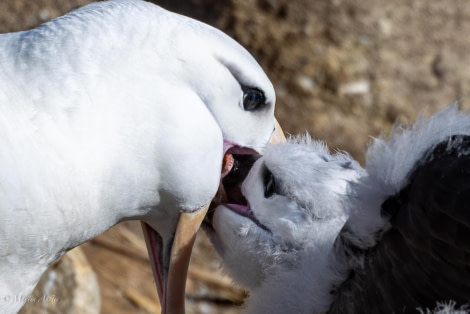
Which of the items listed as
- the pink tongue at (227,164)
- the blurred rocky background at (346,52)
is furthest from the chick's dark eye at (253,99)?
the blurred rocky background at (346,52)

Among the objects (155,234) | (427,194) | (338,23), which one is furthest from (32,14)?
(427,194)

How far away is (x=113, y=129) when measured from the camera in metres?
1.61

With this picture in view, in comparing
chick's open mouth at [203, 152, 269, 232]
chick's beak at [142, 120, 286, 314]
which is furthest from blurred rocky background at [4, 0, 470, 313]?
chick's beak at [142, 120, 286, 314]

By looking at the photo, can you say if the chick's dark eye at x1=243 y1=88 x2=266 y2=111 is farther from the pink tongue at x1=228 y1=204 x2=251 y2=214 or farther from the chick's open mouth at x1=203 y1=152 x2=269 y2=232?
the pink tongue at x1=228 y1=204 x2=251 y2=214

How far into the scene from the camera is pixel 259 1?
152 inches

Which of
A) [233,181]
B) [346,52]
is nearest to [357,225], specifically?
[233,181]

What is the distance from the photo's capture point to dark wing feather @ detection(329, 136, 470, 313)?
1.46 m

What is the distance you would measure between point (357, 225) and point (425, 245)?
18 cm

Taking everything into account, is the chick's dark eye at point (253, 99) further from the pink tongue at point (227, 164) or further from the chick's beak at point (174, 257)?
the chick's beak at point (174, 257)

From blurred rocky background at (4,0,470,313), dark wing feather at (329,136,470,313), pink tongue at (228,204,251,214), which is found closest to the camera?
dark wing feather at (329,136,470,313)

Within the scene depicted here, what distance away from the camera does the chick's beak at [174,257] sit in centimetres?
183

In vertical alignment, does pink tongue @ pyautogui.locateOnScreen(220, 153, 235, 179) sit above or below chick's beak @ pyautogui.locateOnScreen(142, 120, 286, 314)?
above

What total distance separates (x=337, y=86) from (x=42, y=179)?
2.41 meters

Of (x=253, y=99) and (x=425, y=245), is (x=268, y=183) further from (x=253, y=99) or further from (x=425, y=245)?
(x=425, y=245)
